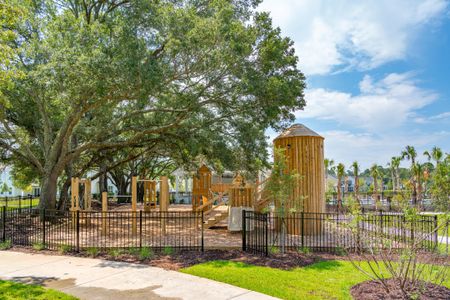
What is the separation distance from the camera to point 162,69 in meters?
11.6

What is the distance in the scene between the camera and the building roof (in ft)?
45.3

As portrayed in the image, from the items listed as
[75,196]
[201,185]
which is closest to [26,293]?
[75,196]

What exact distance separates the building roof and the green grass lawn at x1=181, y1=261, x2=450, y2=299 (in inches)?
235

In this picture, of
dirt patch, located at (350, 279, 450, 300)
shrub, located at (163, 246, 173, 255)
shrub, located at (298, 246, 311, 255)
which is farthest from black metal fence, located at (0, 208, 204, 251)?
dirt patch, located at (350, 279, 450, 300)

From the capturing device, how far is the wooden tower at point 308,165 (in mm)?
Result: 13594

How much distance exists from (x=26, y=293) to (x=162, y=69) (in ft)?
25.3

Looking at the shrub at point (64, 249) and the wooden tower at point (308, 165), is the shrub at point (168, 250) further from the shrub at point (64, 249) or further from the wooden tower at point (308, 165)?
the wooden tower at point (308, 165)

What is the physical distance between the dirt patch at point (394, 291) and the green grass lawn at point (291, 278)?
237 millimetres

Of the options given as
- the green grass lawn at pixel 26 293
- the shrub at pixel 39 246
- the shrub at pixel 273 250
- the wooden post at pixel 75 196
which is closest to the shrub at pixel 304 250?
the shrub at pixel 273 250

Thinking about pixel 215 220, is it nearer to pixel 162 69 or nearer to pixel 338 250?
pixel 338 250

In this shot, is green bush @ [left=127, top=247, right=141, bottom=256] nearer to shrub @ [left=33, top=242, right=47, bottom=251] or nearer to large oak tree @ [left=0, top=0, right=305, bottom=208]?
shrub @ [left=33, top=242, right=47, bottom=251]

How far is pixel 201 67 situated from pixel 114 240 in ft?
22.7

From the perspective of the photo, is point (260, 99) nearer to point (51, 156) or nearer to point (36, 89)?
point (36, 89)

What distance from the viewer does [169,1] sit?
14.8m
